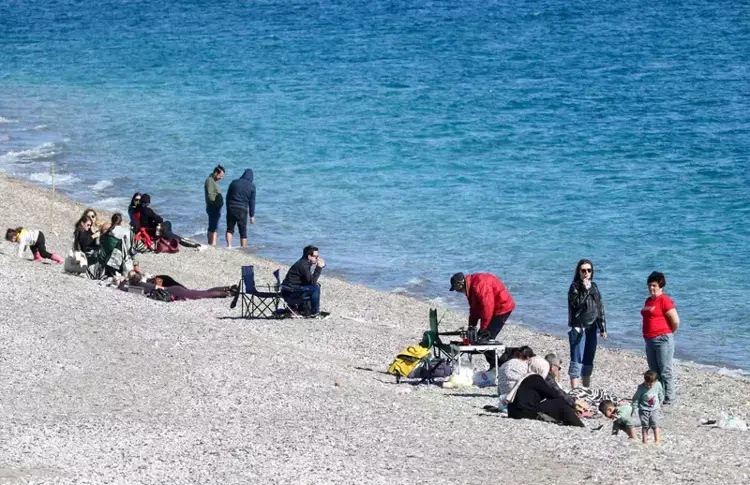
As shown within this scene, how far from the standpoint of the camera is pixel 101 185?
104 feet

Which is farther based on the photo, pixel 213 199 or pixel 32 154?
pixel 32 154

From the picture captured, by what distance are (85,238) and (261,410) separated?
281 inches

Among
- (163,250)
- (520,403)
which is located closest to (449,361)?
(520,403)

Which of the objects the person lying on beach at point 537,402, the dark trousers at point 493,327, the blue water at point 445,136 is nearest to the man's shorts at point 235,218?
the blue water at point 445,136

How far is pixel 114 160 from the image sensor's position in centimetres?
3544

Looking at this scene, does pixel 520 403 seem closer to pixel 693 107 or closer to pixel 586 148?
pixel 586 148

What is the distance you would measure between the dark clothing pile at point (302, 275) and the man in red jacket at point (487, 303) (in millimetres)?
3216

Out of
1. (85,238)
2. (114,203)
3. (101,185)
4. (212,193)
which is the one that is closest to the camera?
(85,238)

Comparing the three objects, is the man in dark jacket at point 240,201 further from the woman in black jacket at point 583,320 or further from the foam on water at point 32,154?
the foam on water at point 32,154

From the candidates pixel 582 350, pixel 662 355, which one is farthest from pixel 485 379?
pixel 662 355

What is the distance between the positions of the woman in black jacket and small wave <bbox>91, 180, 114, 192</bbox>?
18.8 meters

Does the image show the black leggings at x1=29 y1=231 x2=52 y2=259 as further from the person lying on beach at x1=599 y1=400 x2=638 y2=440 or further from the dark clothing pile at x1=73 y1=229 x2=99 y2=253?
the person lying on beach at x1=599 y1=400 x2=638 y2=440

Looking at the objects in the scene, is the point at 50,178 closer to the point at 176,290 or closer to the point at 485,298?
the point at 176,290

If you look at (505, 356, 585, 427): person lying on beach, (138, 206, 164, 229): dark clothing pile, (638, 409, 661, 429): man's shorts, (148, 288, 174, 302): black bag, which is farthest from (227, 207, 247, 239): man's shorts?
(638, 409, 661, 429): man's shorts
